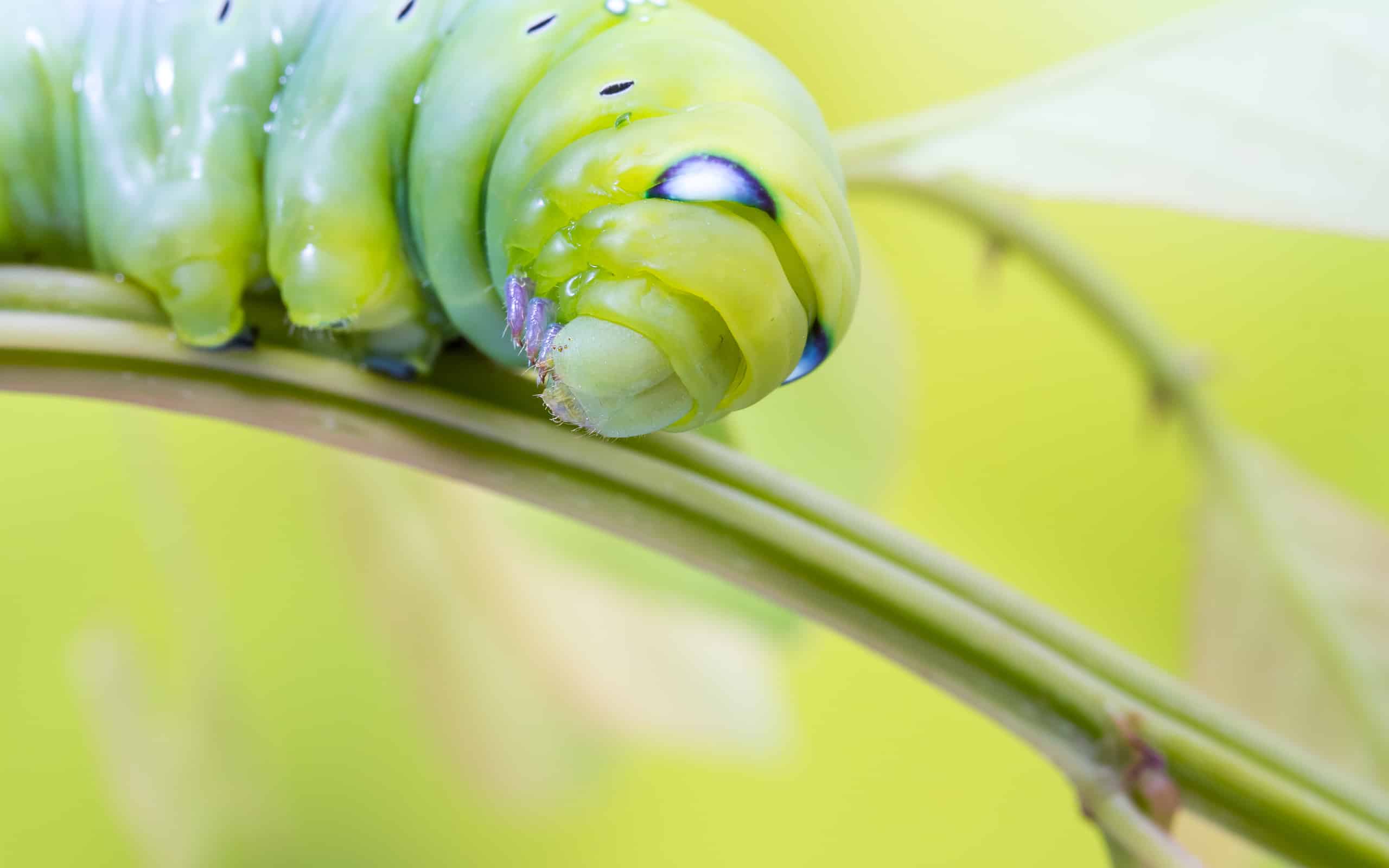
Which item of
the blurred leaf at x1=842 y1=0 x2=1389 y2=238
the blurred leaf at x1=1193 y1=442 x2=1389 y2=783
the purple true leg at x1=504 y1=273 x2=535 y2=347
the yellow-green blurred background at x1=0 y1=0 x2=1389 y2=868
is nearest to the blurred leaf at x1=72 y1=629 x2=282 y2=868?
the yellow-green blurred background at x1=0 y1=0 x2=1389 y2=868

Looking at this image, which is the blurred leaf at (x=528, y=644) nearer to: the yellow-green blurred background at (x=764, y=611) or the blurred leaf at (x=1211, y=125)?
the yellow-green blurred background at (x=764, y=611)

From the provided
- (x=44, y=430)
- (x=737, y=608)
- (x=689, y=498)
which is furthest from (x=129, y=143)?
(x=44, y=430)

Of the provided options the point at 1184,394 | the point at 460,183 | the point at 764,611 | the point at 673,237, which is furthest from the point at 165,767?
the point at 1184,394

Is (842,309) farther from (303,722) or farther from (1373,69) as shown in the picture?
(303,722)

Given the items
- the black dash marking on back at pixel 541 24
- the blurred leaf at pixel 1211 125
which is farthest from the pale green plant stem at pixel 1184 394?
the black dash marking on back at pixel 541 24

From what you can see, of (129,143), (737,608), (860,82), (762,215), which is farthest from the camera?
(860,82)

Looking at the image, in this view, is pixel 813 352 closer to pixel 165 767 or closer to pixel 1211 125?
pixel 1211 125
